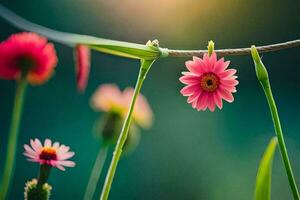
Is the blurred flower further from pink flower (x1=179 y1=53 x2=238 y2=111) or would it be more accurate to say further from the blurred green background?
the blurred green background

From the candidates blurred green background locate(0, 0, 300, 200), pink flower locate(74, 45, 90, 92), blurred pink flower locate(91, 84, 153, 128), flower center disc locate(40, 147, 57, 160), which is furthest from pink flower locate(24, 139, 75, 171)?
blurred green background locate(0, 0, 300, 200)

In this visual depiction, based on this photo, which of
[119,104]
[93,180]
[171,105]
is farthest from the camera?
[171,105]

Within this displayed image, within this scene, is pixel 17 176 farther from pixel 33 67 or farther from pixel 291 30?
pixel 33 67

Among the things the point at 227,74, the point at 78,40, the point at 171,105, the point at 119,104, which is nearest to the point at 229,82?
the point at 227,74

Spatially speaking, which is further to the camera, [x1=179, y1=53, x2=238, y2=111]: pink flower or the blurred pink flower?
the blurred pink flower

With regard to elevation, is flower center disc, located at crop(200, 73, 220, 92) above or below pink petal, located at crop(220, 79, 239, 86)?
below

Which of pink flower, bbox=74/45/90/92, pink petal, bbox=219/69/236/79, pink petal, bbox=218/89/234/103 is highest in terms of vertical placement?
pink petal, bbox=219/69/236/79

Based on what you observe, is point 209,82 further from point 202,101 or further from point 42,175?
point 42,175
